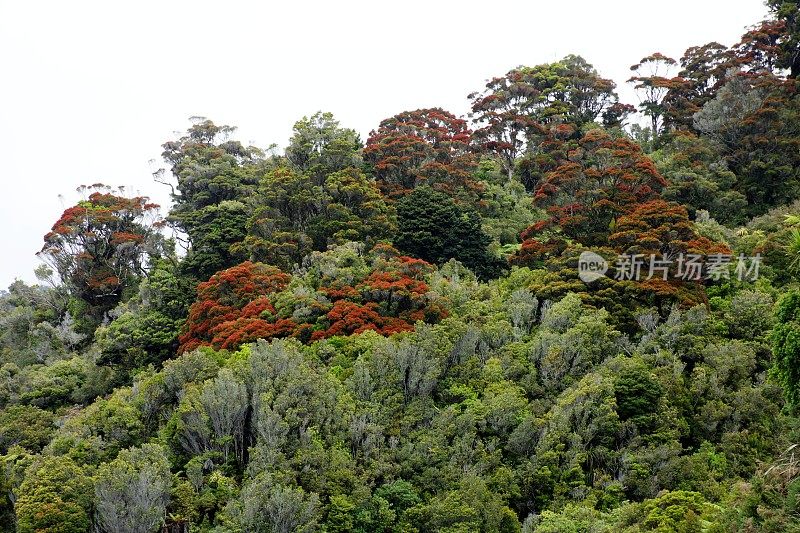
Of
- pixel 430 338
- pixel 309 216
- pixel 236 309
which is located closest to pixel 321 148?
pixel 309 216

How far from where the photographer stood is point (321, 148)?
3378 cm

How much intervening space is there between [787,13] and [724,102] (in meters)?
7.79

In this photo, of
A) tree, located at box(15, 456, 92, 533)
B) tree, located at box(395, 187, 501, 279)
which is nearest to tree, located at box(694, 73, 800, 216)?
tree, located at box(395, 187, 501, 279)

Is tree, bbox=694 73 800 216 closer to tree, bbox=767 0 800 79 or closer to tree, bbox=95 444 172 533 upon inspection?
tree, bbox=767 0 800 79

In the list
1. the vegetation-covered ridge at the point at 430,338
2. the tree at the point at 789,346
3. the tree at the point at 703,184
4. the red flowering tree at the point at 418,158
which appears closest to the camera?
the tree at the point at 789,346

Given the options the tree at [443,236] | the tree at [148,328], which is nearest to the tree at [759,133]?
the tree at [443,236]

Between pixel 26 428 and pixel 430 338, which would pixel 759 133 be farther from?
pixel 26 428

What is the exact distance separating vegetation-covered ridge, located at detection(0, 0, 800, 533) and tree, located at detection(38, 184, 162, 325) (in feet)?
0.43

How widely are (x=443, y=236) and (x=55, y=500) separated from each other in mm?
17843

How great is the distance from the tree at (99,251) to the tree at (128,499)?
19.1 metres

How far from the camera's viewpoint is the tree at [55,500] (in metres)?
15.9

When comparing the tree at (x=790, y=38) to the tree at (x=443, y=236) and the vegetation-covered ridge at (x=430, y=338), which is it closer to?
the vegetation-covered ridge at (x=430, y=338)

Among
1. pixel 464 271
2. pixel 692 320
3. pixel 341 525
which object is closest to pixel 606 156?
pixel 464 271

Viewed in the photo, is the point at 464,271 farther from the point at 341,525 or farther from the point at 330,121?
the point at 341,525
